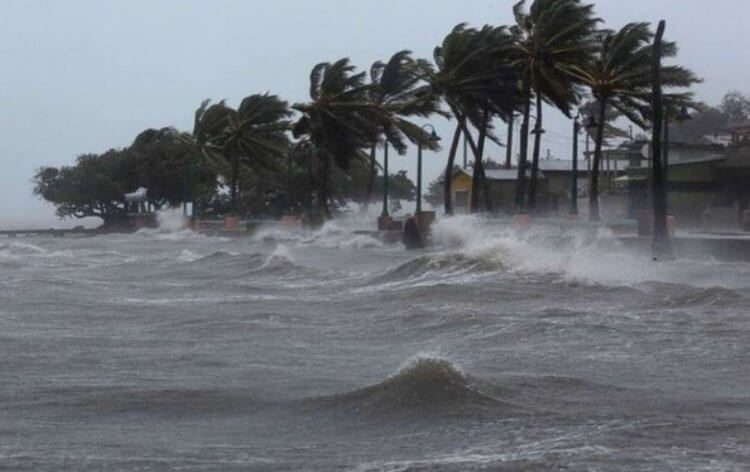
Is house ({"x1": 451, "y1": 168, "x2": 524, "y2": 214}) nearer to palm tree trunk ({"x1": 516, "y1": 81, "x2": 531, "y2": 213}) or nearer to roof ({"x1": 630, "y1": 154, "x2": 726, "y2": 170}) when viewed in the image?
roof ({"x1": 630, "y1": 154, "x2": 726, "y2": 170})

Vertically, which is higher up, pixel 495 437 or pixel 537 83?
pixel 537 83

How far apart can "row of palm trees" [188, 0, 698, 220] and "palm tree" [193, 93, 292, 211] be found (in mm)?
6313

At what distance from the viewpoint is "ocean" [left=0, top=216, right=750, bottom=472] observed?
7141mm

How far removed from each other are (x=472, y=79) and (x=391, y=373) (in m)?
36.6

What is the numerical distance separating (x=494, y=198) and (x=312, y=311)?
3963 cm

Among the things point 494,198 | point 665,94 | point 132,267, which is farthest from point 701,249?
point 494,198

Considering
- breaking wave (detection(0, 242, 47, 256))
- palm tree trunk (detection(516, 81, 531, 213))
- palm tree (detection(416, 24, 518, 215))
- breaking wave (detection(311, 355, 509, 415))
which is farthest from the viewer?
palm tree (detection(416, 24, 518, 215))

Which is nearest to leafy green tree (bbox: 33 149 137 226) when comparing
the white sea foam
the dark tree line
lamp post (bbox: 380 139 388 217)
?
the dark tree line

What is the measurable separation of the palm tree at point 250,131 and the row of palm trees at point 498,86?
6313mm

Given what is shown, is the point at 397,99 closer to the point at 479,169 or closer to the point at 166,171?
the point at 479,169

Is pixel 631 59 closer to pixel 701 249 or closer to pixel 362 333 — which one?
pixel 701 249

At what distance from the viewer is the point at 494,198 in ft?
184

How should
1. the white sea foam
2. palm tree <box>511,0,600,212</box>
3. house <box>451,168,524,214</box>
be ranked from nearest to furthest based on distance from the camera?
the white sea foam → palm tree <box>511,0,600,212</box> → house <box>451,168,524,214</box>

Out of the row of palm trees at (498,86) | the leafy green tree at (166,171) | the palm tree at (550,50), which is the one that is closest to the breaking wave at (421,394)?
the row of palm trees at (498,86)
